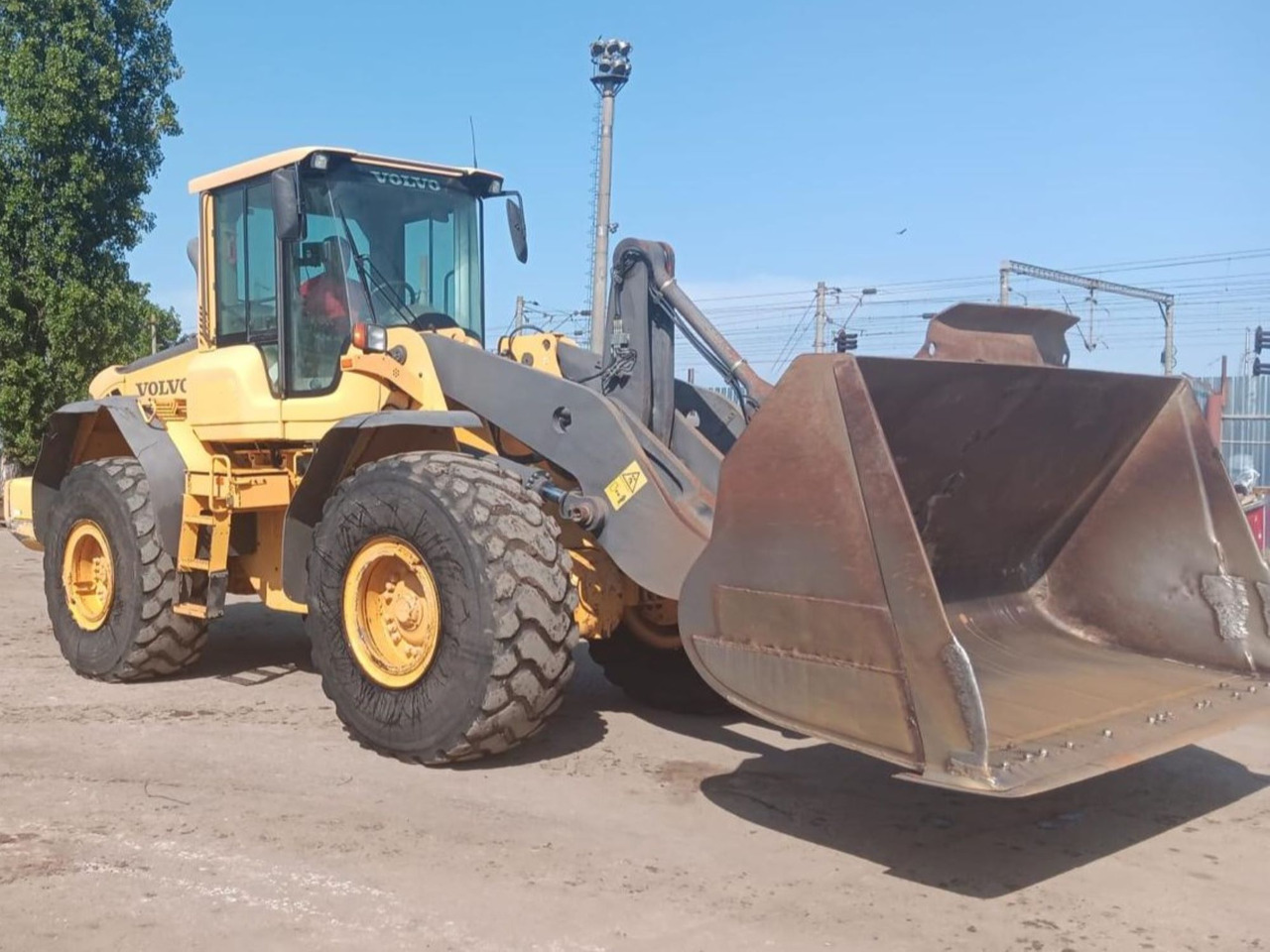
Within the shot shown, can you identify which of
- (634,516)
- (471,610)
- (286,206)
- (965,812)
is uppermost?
(286,206)

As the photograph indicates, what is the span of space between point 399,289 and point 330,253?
0.39 meters

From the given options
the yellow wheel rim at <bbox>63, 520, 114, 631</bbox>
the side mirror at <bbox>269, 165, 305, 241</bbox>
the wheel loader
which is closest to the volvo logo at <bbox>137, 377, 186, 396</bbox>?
the wheel loader

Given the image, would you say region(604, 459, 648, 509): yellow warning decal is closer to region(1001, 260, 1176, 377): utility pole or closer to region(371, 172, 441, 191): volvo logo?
region(371, 172, 441, 191): volvo logo

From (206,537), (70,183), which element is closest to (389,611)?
(206,537)

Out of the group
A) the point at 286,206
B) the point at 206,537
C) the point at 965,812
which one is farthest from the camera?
the point at 206,537

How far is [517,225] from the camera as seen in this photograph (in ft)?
24.0

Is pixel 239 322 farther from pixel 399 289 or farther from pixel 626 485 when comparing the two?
pixel 626 485

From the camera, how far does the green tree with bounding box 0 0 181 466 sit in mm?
16578

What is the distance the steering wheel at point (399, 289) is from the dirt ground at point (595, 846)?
2.18m

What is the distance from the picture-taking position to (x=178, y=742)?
19.5ft

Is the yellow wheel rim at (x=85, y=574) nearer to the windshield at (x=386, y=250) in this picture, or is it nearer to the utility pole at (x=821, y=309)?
the windshield at (x=386, y=250)

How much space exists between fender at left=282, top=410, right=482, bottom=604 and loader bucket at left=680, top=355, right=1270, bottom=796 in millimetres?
1970

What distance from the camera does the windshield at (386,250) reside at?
6559 millimetres

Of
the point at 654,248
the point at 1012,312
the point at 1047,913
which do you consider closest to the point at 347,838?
the point at 1047,913
